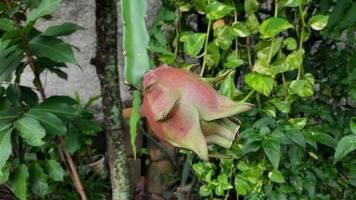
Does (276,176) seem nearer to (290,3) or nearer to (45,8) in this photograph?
(290,3)

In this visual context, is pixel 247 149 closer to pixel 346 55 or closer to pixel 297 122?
pixel 297 122

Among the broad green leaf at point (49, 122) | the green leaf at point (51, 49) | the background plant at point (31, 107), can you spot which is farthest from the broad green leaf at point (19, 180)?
the green leaf at point (51, 49)

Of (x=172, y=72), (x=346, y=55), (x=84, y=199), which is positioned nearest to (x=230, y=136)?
(x=172, y=72)

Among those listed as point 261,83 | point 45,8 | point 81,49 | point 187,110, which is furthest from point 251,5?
point 81,49

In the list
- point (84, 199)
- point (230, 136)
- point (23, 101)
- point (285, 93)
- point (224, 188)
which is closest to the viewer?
point (230, 136)

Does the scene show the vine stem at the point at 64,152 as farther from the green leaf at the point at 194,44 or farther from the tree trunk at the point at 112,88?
the green leaf at the point at 194,44

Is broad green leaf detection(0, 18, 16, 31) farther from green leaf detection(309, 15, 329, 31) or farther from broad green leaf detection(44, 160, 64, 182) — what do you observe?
green leaf detection(309, 15, 329, 31)

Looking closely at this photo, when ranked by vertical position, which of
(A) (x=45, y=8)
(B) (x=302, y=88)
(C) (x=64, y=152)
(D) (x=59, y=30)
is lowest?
(C) (x=64, y=152)
